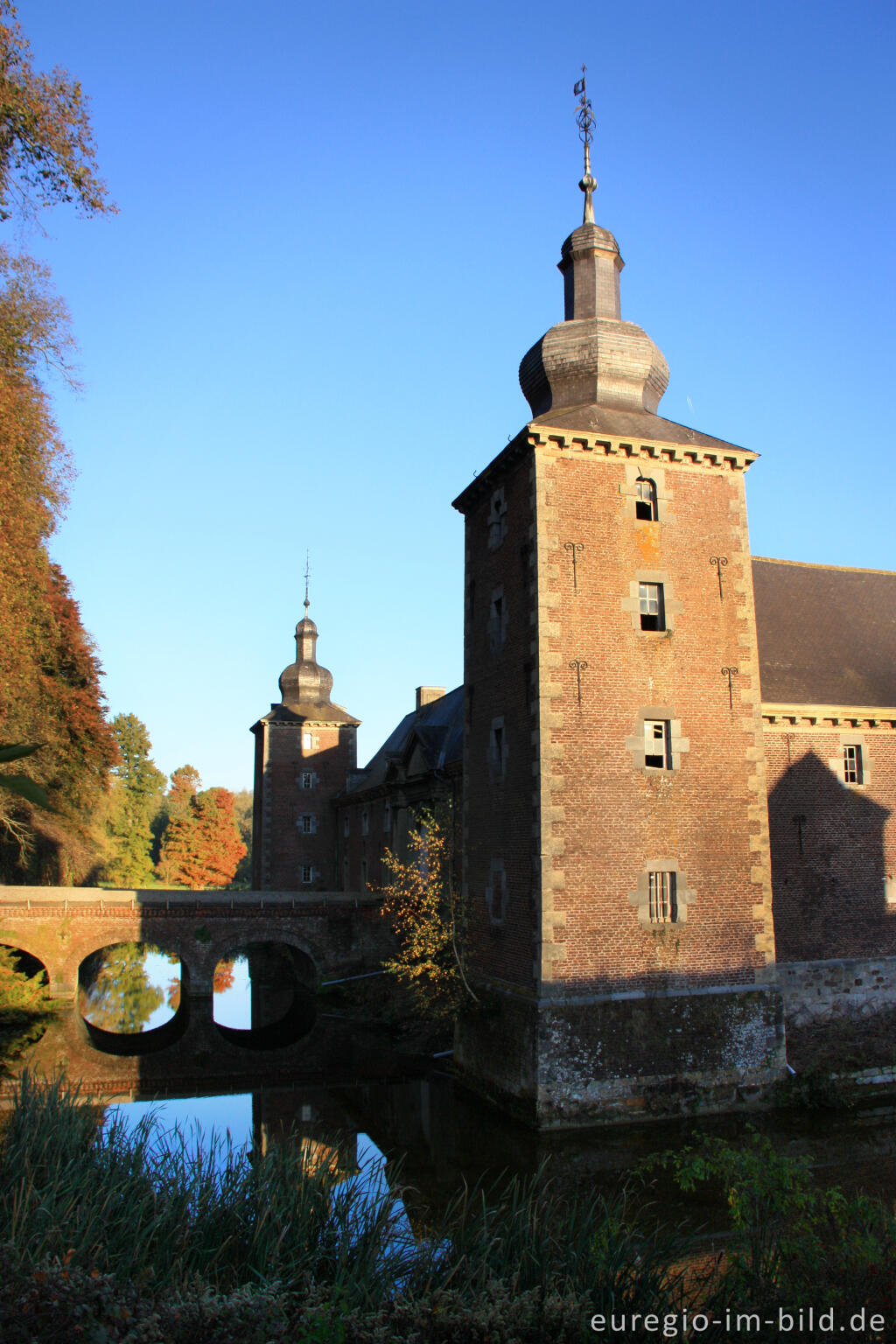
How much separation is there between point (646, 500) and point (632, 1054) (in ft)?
29.8

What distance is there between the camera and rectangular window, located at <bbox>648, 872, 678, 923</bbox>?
612 inches

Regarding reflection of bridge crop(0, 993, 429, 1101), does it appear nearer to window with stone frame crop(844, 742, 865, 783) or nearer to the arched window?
window with stone frame crop(844, 742, 865, 783)

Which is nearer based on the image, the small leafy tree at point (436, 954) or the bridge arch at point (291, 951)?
the small leafy tree at point (436, 954)

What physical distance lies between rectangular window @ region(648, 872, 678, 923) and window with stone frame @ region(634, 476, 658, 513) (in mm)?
6005

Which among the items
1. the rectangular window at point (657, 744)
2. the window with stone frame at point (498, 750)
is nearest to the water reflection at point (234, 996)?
the window with stone frame at point (498, 750)

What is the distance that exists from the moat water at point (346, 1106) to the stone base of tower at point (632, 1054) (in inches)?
12.8

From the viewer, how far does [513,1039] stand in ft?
50.2

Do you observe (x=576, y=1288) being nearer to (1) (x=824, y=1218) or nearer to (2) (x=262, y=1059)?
(1) (x=824, y=1218)

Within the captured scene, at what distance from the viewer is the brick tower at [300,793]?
125 ft

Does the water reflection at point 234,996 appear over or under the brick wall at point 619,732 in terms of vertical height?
under

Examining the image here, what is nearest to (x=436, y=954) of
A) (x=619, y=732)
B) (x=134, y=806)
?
(x=619, y=732)

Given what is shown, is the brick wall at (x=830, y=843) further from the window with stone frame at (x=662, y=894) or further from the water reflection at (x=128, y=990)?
the water reflection at (x=128, y=990)

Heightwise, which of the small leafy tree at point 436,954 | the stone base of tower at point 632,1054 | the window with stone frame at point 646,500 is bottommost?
the stone base of tower at point 632,1054

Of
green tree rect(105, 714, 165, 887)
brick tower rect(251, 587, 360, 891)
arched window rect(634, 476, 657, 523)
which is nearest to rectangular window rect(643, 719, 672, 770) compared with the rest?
arched window rect(634, 476, 657, 523)
